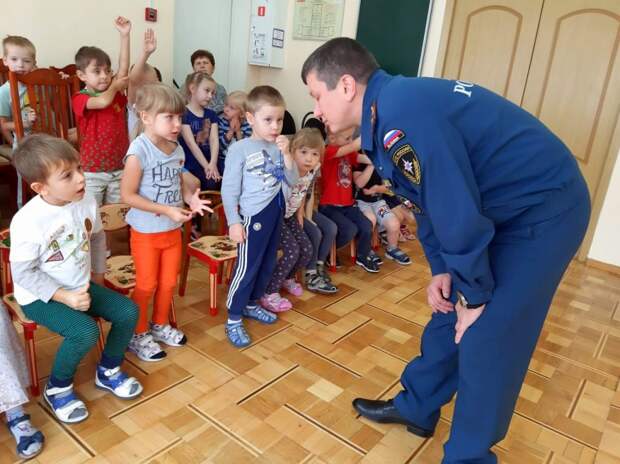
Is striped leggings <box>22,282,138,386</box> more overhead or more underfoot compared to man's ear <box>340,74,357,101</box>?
more underfoot

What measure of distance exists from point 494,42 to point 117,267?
330cm

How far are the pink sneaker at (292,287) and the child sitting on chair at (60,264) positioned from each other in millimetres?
1119

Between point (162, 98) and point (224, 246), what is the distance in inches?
34.7

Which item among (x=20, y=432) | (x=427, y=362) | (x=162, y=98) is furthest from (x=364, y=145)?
(x=20, y=432)

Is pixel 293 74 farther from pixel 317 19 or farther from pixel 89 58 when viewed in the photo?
pixel 89 58

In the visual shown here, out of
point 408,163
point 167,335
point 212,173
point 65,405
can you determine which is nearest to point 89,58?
point 212,173

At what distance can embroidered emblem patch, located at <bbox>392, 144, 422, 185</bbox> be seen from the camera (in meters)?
1.06

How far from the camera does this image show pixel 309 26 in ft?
15.8

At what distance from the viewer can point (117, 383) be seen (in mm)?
1708

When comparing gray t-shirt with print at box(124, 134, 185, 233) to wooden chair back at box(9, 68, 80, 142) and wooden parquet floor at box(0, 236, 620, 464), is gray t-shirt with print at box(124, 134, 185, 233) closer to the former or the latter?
wooden parquet floor at box(0, 236, 620, 464)

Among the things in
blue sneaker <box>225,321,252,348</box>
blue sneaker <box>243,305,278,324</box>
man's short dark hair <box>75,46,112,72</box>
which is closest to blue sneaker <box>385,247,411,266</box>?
blue sneaker <box>243,305,278,324</box>

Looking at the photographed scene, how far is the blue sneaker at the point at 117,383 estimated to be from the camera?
5.57ft

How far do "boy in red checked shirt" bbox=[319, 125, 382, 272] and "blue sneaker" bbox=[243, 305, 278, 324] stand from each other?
2.71ft

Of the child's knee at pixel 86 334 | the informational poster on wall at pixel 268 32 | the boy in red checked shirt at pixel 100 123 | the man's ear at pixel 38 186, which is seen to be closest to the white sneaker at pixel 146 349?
the child's knee at pixel 86 334
